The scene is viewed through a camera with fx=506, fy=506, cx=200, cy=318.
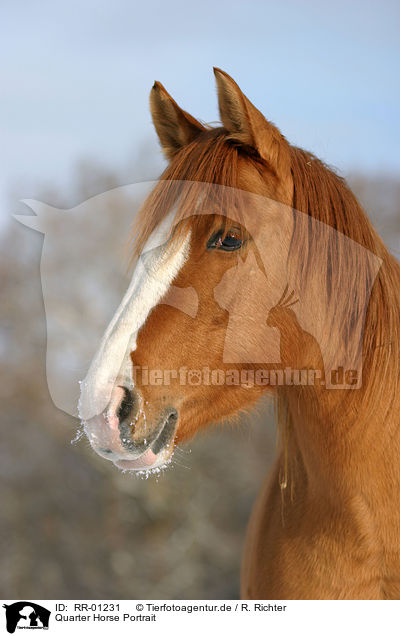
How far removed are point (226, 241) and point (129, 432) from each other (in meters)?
0.43

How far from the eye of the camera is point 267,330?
1.10m

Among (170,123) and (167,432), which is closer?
(167,432)

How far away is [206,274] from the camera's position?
102cm

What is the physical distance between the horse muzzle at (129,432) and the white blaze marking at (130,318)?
0.02 metres

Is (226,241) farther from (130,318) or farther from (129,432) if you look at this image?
(129,432)

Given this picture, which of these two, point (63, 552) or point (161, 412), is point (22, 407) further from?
point (161, 412)

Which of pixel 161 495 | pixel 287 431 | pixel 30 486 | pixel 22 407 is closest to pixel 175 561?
pixel 161 495

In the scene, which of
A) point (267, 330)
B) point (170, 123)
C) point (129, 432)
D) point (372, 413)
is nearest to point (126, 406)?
point (129, 432)

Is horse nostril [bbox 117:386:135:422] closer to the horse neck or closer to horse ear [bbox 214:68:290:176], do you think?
the horse neck
